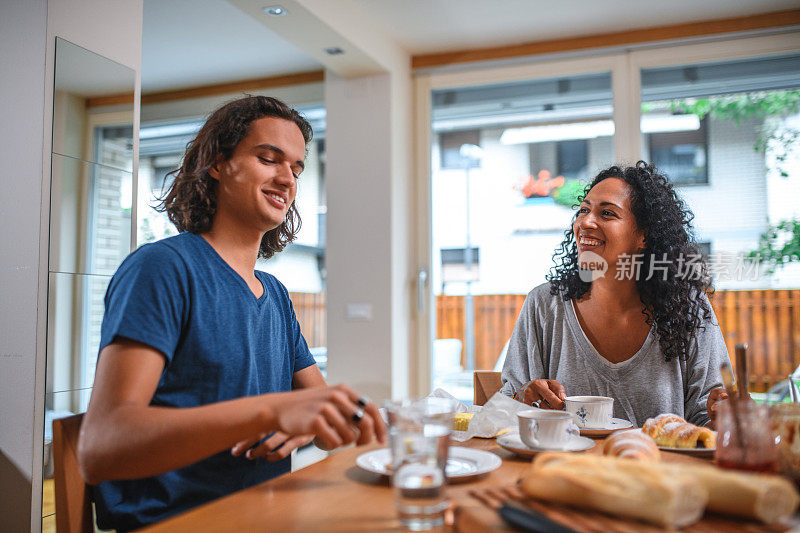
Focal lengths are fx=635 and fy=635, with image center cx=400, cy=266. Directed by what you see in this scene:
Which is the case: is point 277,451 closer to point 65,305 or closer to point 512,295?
point 65,305

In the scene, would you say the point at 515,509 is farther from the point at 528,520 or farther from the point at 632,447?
the point at 632,447

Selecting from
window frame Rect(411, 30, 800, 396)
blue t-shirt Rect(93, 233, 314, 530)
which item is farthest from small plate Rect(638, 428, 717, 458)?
window frame Rect(411, 30, 800, 396)

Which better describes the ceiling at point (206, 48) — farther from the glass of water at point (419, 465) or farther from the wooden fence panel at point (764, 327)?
the wooden fence panel at point (764, 327)

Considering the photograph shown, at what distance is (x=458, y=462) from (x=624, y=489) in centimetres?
33

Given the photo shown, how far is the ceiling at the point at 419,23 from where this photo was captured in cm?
336

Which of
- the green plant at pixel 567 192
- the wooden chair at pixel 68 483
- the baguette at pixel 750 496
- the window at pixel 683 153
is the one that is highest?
the window at pixel 683 153

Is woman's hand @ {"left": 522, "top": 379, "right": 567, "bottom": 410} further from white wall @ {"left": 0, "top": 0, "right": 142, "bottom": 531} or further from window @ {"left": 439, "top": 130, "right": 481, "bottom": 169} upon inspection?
window @ {"left": 439, "top": 130, "right": 481, "bottom": 169}

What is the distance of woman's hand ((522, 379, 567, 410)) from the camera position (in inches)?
51.9

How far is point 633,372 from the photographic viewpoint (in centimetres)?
160

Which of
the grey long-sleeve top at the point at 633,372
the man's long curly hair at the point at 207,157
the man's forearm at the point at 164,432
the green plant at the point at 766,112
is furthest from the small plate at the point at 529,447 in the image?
the green plant at the point at 766,112

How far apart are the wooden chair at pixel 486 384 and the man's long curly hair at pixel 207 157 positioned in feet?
2.65

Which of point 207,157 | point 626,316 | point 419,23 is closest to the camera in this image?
point 207,157

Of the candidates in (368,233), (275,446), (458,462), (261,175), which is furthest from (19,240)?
(368,233)

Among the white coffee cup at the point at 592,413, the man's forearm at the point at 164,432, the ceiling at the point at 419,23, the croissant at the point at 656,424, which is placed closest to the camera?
the man's forearm at the point at 164,432
